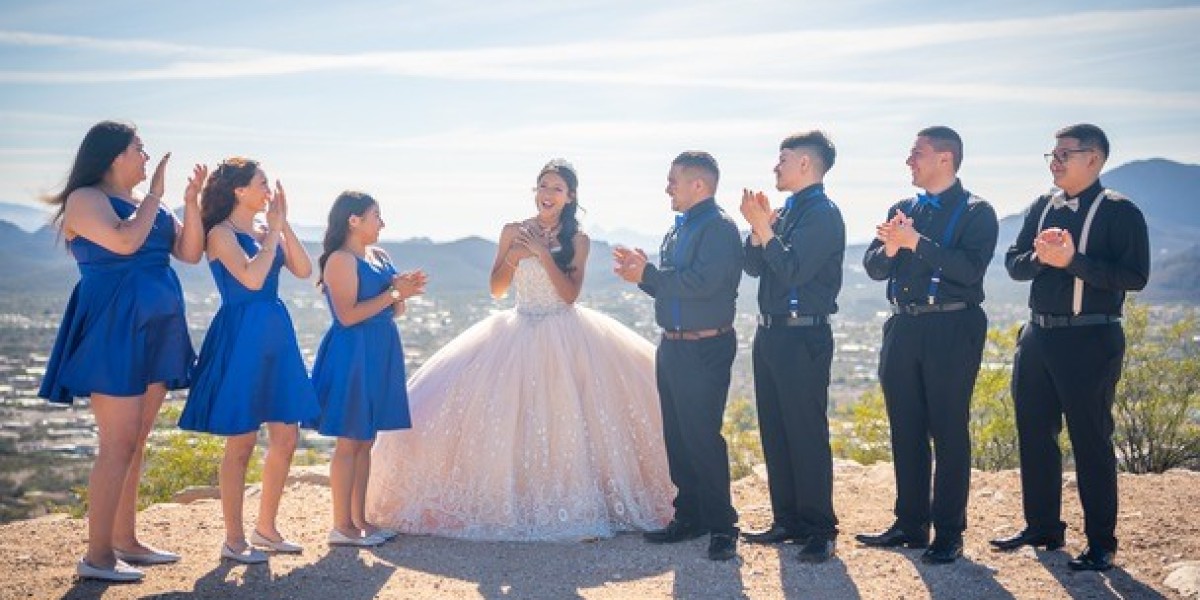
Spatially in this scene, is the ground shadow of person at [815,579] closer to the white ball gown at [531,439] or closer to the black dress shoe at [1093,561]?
the white ball gown at [531,439]

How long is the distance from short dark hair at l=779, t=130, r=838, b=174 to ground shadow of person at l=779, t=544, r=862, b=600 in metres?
2.83

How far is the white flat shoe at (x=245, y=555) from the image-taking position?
6.64 metres

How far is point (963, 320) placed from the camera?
21.9ft

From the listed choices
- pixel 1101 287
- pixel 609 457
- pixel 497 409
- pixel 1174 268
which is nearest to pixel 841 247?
pixel 1101 287

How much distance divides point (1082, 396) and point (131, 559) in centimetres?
659

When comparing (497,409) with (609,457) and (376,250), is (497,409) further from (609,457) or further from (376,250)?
(376,250)

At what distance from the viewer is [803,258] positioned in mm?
6789

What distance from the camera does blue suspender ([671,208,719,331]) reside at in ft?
23.4

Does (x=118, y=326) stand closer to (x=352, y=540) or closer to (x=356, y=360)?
(x=356, y=360)

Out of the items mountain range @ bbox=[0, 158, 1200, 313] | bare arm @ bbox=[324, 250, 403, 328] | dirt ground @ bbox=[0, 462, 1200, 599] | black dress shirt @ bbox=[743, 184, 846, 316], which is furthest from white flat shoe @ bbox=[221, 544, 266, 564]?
mountain range @ bbox=[0, 158, 1200, 313]

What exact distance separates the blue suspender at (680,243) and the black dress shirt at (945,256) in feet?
4.11

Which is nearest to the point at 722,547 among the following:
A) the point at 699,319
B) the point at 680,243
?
the point at 699,319

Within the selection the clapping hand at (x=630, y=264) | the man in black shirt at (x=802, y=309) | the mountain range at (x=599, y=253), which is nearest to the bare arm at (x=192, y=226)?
the clapping hand at (x=630, y=264)

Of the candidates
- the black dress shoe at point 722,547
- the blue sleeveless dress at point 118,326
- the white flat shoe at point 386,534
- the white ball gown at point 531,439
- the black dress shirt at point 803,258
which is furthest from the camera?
the white ball gown at point 531,439
